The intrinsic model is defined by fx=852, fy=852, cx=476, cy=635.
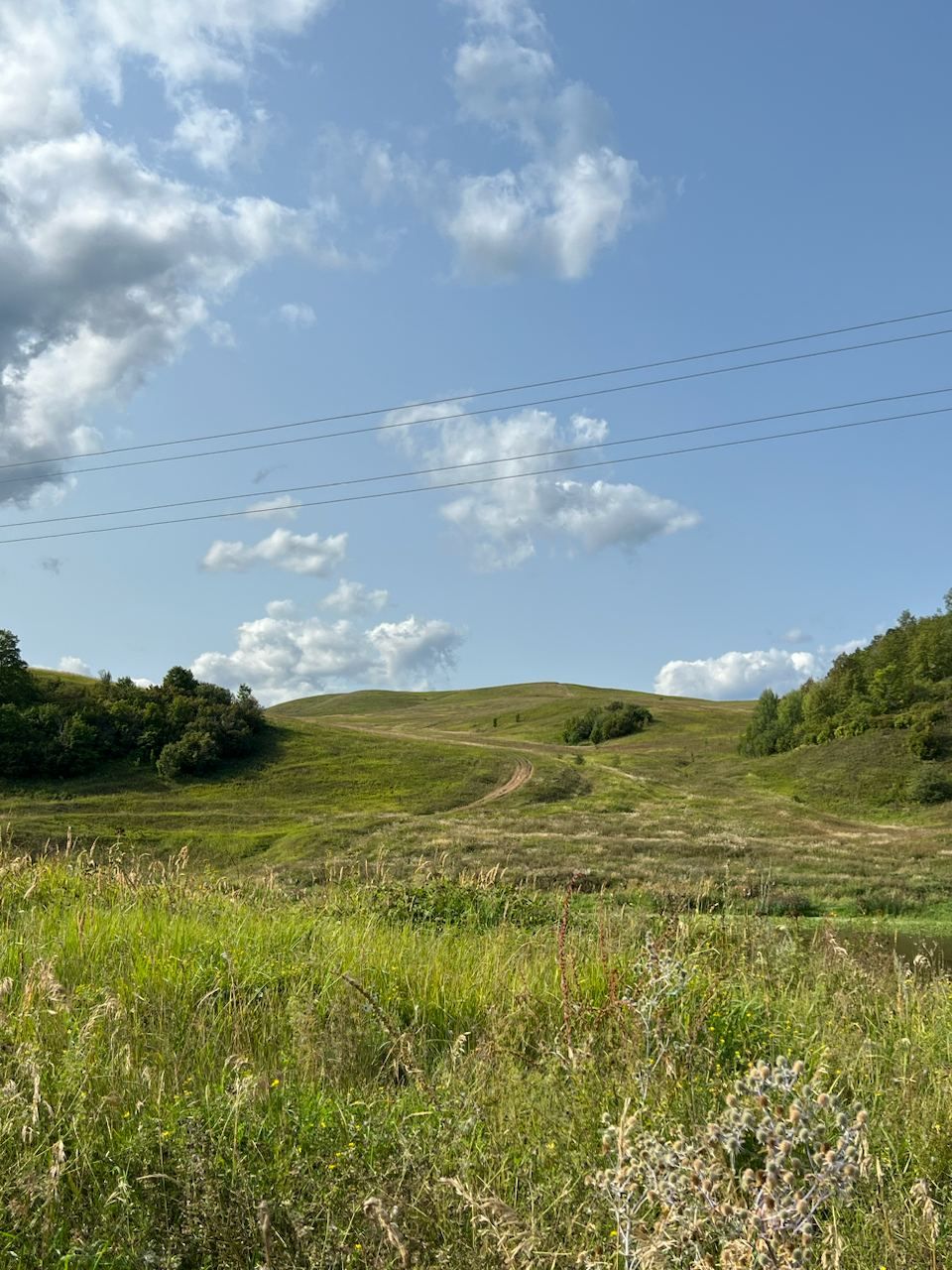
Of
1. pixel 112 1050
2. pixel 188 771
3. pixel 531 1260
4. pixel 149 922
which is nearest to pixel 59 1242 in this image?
pixel 112 1050

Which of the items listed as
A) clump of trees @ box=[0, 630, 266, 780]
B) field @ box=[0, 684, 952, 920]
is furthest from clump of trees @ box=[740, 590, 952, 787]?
clump of trees @ box=[0, 630, 266, 780]

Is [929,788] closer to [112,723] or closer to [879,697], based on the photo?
[879,697]

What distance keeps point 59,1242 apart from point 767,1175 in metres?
2.30

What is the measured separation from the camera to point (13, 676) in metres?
63.6

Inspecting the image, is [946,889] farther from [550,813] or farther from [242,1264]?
[242,1264]

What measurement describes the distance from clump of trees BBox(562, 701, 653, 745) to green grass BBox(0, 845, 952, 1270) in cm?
10284

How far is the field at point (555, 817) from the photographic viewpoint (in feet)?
103

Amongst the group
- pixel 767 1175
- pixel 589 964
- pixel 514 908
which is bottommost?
pixel 514 908

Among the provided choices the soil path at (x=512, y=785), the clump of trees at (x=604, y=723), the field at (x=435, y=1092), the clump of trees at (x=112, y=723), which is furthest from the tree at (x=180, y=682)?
the field at (x=435, y=1092)

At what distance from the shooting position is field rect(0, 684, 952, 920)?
103 ft

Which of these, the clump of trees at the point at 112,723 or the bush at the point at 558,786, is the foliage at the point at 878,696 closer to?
the bush at the point at 558,786

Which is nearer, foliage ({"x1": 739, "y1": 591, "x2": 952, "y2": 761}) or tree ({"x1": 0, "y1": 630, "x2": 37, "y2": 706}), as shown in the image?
tree ({"x1": 0, "y1": 630, "x2": 37, "y2": 706})

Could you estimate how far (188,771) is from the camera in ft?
201

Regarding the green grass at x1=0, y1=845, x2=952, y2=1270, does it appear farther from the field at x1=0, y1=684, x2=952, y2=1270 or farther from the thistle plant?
the thistle plant
